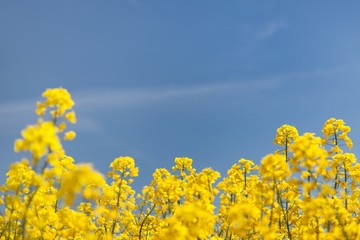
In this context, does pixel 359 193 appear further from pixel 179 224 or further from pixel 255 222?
→ pixel 179 224

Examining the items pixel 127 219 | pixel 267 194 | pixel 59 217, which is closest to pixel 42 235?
pixel 59 217

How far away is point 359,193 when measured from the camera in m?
11.7

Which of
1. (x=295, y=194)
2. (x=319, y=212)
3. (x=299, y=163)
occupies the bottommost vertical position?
(x=319, y=212)

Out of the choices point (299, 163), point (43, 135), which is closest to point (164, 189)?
point (299, 163)

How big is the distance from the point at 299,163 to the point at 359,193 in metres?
6.70

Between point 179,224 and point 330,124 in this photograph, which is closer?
point 179,224

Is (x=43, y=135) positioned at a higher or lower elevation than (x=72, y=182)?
higher

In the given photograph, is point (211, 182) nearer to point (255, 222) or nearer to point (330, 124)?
point (255, 222)

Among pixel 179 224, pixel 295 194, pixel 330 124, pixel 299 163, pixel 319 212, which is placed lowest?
pixel 179 224

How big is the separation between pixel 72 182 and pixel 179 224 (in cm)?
150

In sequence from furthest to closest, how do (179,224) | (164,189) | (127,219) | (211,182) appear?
(127,219) < (211,182) < (164,189) < (179,224)

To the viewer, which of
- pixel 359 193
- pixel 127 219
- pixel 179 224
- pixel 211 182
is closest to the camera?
pixel 179 224

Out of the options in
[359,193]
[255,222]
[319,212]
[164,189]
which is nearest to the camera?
[319,212]

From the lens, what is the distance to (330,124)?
37.5 feet
